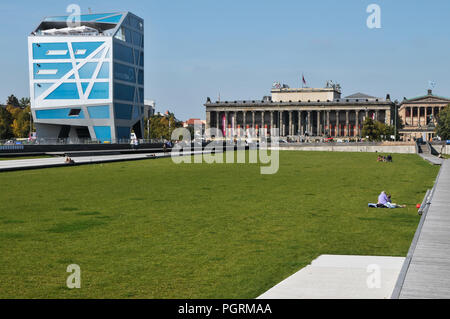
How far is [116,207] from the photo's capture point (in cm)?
2061

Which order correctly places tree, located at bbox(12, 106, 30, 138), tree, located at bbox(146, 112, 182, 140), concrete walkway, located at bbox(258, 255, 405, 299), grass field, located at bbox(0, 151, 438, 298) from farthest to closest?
tree, located at bbox(146, 112, 182, 140) → tree, located at bbox(12, 106, 30, 138) → grass field, located at bbox(0, 151, 438, 298) → concrete walkway, located at bbox(258, 255, 405, 299)

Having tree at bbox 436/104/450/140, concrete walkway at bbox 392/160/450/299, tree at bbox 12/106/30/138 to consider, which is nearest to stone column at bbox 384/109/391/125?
tree at bbox 436/104/450/140

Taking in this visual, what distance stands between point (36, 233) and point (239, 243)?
546 cm

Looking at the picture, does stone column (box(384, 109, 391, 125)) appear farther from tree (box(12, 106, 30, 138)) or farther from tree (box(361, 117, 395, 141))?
tree (box(12, 106, 30, 138))

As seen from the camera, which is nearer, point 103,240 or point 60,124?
point 103,240

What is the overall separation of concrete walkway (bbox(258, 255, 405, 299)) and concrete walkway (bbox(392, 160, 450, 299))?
284mm

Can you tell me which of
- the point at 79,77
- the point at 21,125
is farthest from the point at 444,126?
the point at 21,125

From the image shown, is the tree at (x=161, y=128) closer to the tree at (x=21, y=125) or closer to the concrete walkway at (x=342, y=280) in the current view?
the tree at (x=21, y=125)

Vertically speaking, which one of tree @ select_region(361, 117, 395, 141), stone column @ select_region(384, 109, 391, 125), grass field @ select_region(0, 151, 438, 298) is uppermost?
stone column @ select_region(384, 109, 391, 125)

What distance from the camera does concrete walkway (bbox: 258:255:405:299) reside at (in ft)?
28.7

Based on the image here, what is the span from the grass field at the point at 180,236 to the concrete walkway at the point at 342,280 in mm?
503

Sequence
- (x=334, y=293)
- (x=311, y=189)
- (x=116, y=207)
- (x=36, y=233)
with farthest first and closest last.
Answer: (x=311, y=189)
(x=116, y=207)
(x=36, y=233)
(x=334, y=293)
